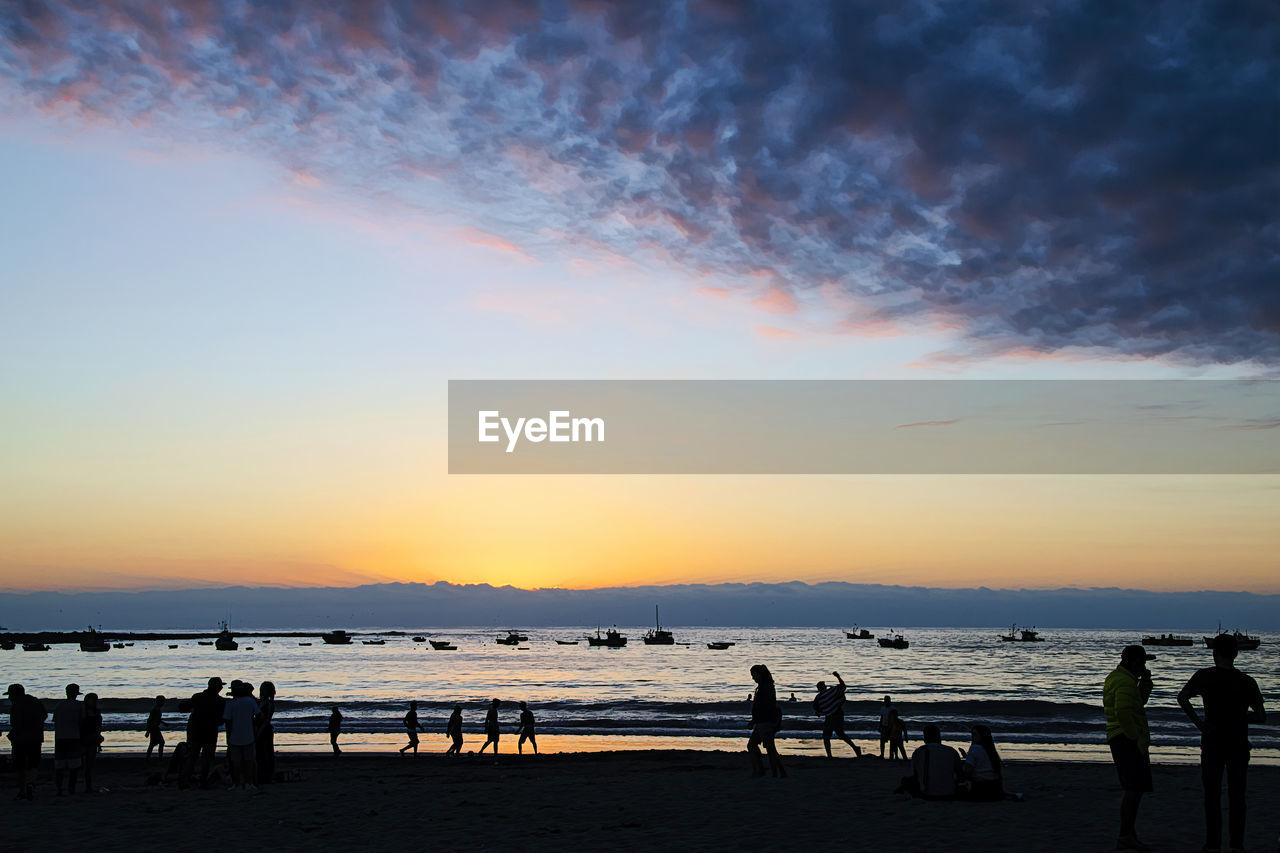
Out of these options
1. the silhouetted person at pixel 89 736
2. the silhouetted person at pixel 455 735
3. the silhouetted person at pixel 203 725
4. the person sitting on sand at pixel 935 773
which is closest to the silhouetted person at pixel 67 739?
the silhouetted person at pixel 89 736

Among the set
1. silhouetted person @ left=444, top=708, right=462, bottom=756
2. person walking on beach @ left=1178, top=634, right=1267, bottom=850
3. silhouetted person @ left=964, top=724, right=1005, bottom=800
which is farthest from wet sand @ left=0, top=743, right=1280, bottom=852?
silhouetted person @ left=444, top=708, right=462, bottom=756

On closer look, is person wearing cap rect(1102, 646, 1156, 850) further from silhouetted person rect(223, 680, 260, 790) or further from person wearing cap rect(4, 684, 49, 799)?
person wearing cap rect(4, 684, 49, 799)

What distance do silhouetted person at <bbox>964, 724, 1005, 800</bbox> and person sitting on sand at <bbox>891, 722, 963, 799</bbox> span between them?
193 millimetres

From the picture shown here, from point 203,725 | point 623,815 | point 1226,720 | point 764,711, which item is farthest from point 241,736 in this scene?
point 1226,720

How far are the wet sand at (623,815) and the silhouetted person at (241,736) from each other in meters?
0.42

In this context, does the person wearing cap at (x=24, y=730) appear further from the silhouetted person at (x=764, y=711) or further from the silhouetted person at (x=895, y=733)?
the silhouetted person at (x=895, y=733)

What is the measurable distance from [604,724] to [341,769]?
696 inches

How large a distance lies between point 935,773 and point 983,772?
27.1 inches

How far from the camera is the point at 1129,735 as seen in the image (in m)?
8.88

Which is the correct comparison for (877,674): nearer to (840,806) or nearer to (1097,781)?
(1097,781)

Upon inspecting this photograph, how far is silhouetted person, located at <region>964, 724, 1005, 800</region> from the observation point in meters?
13.1

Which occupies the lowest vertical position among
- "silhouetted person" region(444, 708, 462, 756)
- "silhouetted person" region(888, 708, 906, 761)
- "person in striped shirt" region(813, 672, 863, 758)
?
"silhouetted person" region(444, 708, 462, 756)

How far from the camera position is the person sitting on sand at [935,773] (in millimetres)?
13086

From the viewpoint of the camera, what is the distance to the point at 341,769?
2184cm
